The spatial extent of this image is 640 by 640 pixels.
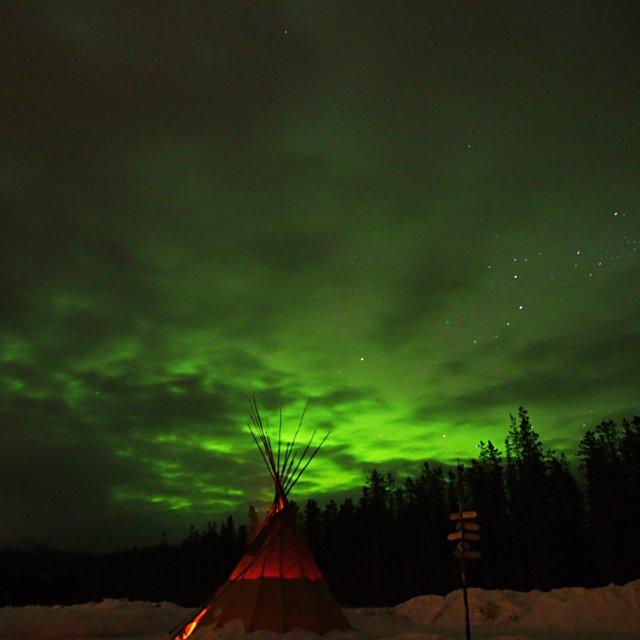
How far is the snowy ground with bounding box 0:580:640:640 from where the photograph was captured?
16.3 meters

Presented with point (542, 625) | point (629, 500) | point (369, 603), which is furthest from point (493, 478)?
point (542, 625)

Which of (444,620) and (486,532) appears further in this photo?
(486,532)

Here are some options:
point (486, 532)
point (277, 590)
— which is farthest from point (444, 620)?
point (486, 532)

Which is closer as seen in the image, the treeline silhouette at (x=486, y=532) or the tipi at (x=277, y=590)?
the tipi at (x=277, y=590)

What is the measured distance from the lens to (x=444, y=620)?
821 inches

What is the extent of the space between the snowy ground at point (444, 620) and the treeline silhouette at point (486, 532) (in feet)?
14.8

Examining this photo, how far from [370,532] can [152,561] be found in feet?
160

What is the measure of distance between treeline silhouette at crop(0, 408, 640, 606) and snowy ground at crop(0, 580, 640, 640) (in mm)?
4512

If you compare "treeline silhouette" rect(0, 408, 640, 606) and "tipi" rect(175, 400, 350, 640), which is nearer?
"tipi" rect(175, 400, 350, 640)

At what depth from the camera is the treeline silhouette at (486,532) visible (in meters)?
35.0

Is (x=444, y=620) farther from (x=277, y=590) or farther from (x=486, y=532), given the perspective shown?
(x=486, y=532)

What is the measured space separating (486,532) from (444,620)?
25.9m

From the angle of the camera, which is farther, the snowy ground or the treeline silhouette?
the treeline silhouette

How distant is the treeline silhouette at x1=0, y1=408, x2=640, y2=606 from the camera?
34969 mm
